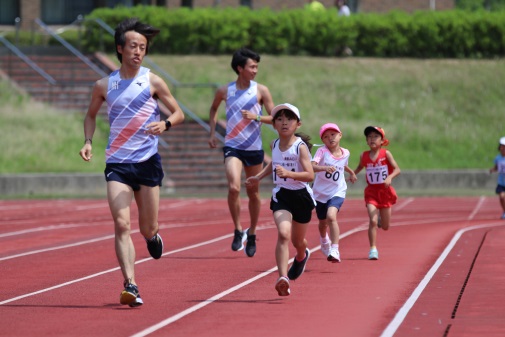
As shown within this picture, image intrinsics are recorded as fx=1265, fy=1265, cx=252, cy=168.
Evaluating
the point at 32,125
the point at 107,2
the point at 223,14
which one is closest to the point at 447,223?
the point at 32,125

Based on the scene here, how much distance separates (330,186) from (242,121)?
5.56 feet

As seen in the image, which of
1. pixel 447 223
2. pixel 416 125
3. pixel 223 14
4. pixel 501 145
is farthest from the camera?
pixel 223 14

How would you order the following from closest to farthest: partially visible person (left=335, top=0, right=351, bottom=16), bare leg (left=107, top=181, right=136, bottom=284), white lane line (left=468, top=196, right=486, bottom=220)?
bare leg (left=107, top=181, right=136, bottom=284), white lane line (left=468, top=196, right=486, bottom=220), partially visible person (left=335, top=0, right=351, bottom=16)

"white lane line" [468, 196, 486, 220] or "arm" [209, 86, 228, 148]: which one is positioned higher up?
"arm" [209, 86, 228, 148]

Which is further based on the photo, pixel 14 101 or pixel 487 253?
pixel 14 101

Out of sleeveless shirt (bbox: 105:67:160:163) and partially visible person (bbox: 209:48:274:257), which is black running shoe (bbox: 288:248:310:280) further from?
partially visible person (bbox: 209:48:274:257)

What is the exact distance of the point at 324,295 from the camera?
461 inches

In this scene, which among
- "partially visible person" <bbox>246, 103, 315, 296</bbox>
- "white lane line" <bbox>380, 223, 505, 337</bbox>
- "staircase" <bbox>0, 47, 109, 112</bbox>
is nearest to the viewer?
"white lane line" <bbox>380, 223, 505, 337</bbox>

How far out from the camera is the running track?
9836 mm

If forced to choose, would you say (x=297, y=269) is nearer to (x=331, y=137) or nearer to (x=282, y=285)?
(x=282, y=285)

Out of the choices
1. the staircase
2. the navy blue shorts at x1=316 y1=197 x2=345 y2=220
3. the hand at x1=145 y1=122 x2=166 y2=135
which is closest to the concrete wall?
the staircase

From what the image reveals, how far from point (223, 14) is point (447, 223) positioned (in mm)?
22553

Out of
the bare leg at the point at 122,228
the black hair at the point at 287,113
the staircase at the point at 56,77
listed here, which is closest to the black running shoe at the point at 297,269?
the black hair at the point at 287,113

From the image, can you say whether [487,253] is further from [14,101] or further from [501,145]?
[14,101]
